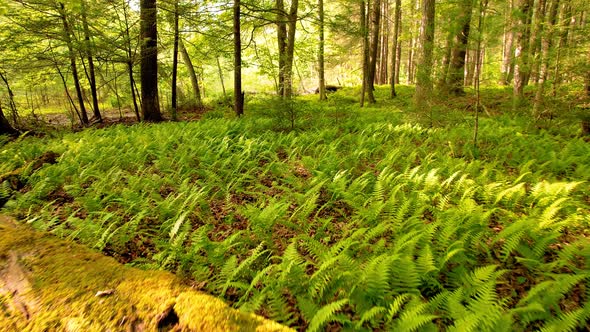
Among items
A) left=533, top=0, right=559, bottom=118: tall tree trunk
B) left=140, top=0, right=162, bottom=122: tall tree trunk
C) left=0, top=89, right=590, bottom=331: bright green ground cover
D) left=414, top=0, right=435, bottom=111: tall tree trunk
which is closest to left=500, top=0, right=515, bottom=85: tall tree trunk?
left=533, top=0, right=559, bottom=118: tall tree trunk

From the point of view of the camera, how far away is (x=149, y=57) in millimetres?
9625

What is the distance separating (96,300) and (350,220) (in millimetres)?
2898

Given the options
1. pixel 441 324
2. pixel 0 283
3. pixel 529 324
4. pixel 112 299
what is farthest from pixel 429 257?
pixel 0 283

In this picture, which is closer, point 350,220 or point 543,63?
point 350,220

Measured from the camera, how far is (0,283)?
6.75 feet

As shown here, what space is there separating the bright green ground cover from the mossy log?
539mm

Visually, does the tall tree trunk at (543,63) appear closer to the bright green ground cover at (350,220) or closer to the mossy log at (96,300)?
the bright green ground cover at (350,220)

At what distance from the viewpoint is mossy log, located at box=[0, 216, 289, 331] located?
162 centimetres

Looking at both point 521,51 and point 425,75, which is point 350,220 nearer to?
point 425,75

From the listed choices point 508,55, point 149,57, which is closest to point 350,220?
point 149,57

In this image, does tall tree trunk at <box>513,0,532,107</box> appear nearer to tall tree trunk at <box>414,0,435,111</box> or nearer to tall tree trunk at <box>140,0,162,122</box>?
tall tree trunk at <box>414,0,435,111</box>

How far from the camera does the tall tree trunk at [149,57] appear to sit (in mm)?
9289

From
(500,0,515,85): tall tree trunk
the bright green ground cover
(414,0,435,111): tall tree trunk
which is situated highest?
(500,0,515,85): tall tree trunk

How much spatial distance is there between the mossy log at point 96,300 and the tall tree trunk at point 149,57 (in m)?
8.47
